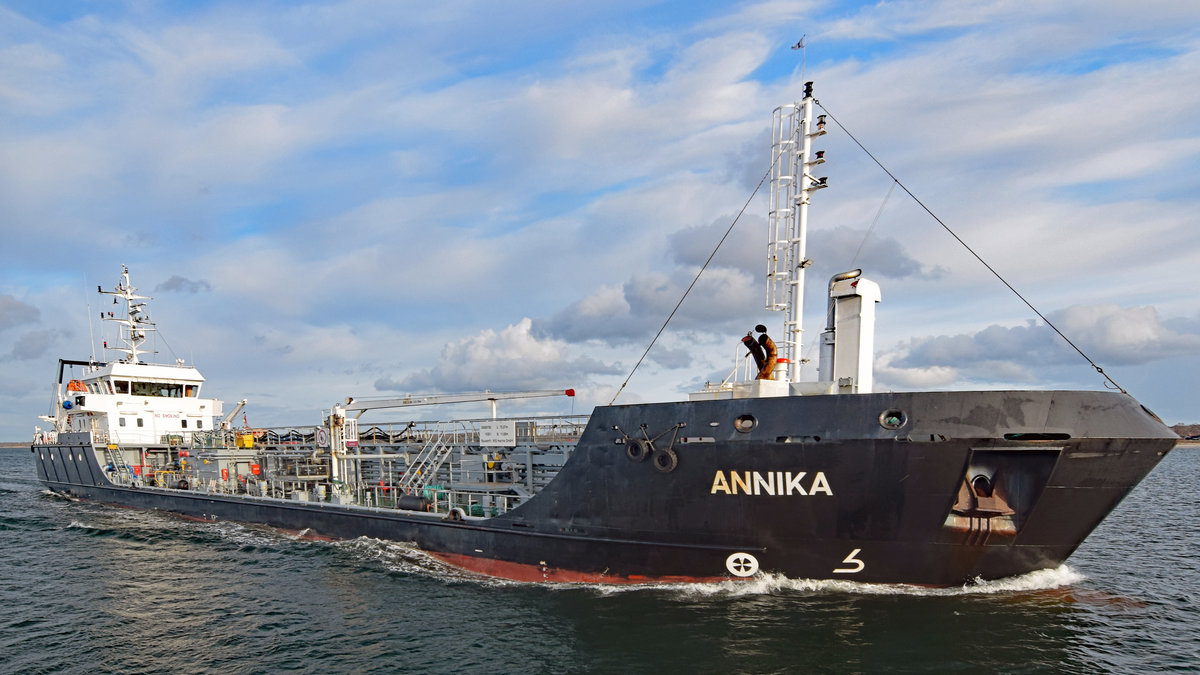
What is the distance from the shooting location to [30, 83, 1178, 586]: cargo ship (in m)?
10.5

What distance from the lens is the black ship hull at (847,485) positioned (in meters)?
10.5

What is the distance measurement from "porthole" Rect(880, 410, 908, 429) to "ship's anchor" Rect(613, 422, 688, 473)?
3343 millimetres

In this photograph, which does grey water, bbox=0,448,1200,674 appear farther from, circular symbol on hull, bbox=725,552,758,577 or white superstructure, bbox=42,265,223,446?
white superstructure, bbox=42,265,223,446

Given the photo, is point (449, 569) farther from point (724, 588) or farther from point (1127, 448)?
point (1127, 448)

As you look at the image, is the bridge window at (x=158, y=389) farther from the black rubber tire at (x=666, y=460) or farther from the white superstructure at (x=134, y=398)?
the black rubber tire at (x=666, y=460)

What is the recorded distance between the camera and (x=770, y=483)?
37.8 feet

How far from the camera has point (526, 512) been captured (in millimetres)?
14289

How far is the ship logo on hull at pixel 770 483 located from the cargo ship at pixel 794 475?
2 cm

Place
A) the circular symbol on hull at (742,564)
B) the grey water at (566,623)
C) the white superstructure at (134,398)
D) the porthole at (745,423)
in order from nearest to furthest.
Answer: the grey water at (566,623) < the porthole at (745,423) < the circular symbol on hull at (742,564) < the white superstructure at (134,398)

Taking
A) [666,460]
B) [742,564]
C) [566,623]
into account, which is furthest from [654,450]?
[566,623]

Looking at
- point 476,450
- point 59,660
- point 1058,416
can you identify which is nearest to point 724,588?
point 1058,416

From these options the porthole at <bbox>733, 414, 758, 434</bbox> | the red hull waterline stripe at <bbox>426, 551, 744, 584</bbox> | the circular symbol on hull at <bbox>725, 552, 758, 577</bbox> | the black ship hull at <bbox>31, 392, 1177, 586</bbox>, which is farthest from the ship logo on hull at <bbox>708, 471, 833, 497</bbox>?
the red hull waterline stripe at <bbox>426, 551, 744, 584</bbox>

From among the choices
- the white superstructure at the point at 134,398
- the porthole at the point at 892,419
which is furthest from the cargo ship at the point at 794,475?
the white superstructure at the point at 134,398

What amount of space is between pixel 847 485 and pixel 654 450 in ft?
11.1
